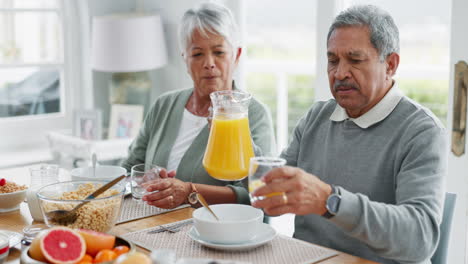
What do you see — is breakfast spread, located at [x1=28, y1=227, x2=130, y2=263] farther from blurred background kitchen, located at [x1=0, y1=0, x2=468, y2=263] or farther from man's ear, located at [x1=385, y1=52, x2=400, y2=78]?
blurred background kitchen, located at [x1=0, y1=0, x2=468, y2=263]

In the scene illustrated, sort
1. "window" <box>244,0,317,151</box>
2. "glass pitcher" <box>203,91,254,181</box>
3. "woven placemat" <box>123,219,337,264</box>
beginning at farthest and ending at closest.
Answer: "window" <box>244,0,317,151</box> < "glass pitcher" <box>203,91,254,181</box> < "woven placemat" <box>123,219,337,264</box>

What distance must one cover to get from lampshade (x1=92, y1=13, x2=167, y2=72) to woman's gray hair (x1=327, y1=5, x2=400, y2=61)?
1.87 m

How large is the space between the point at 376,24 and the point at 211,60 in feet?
2.56

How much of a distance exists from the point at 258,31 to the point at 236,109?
1876 millimetres

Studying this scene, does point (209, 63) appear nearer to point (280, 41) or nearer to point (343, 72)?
point (343, 72)

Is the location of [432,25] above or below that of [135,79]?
above

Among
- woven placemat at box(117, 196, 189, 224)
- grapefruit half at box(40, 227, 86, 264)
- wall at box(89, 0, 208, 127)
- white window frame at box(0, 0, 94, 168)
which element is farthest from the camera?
white window frame at box(0, 0, 94, 168)

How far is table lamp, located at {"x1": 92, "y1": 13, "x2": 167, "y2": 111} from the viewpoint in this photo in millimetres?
3410

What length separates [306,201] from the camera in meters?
1.41

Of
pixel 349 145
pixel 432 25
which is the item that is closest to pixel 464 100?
pixel 432 25

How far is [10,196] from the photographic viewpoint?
6.22 feet

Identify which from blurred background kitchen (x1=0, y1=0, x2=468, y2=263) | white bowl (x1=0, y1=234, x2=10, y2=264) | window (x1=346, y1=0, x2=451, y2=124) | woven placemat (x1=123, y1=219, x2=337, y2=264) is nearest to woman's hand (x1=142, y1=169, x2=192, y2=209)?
woven placemat (x1=123, y1=219, x2=337, y2=264)

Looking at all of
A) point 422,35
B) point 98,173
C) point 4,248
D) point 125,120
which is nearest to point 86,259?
point 4,248

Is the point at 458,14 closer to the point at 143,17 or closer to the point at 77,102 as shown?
the point at 143,17
